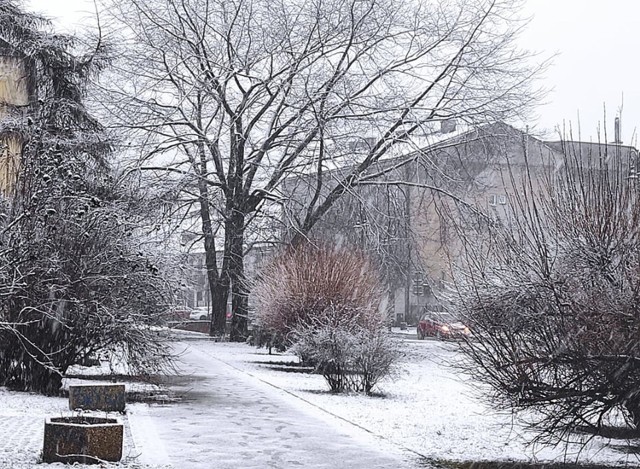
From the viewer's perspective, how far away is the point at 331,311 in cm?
2291

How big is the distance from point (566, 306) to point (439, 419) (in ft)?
16.8

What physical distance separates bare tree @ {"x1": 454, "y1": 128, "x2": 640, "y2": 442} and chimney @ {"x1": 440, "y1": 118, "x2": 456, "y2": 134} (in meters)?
21.7

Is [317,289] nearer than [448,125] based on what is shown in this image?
Yes

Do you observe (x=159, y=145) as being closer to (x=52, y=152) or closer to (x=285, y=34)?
(x=285, y=34)

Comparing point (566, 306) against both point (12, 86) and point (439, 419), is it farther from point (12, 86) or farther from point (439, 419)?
point (12, 86)

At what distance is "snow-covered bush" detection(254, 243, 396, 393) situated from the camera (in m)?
18.8

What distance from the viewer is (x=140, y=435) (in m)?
12.1

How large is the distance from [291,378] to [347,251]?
5.67 meters

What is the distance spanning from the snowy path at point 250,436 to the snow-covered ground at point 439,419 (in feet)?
1.87

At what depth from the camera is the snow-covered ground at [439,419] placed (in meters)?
11.6

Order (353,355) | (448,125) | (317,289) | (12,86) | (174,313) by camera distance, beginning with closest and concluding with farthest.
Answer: (353,355) → (174,313) → (317,289) → (12,86) → (448,125)

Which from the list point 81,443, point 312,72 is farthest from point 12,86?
point 81,443

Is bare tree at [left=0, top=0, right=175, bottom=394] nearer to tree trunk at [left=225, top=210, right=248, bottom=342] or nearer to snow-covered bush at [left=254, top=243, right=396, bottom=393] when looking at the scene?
snow-covered bush at [left=254, top=243, right=396, bottom=393]

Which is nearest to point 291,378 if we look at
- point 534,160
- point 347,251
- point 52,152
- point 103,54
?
point 347,251
